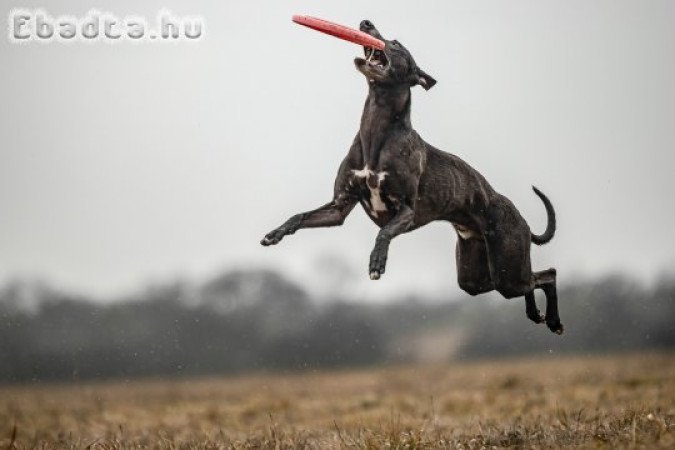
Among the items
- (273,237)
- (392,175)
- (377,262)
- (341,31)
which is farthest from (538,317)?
(341,31)

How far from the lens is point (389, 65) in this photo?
24.5 ft

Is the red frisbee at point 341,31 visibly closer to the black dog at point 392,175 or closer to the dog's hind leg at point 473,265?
the black dog at point 392,175

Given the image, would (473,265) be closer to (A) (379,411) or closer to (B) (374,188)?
(B) (374,188)

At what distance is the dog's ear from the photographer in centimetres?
767

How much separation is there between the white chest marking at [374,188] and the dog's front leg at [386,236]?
175mm

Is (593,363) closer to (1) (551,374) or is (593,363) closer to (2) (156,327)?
(1) (551,374)

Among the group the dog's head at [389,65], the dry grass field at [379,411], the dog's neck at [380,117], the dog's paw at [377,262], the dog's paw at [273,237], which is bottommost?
the dry grass field at [379,411]

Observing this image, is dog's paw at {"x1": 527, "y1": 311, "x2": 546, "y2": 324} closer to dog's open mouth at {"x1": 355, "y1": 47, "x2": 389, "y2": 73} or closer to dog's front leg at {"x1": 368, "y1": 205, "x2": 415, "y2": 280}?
dog's front leg at {"x1": 368, "y1": 205, "x2": 415, "y2": 280}

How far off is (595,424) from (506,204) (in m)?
2.13

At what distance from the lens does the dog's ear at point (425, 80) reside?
25.2 ft

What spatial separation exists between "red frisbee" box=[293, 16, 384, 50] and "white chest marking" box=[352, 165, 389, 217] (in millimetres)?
949

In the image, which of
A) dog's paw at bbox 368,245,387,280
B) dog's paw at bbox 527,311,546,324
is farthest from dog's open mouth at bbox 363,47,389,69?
dog's paw at bbox 527,311,546,324

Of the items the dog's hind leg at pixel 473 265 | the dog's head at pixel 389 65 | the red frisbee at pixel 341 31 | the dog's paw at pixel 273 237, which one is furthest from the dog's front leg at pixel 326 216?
the dog's hind leg at pixel 473 265

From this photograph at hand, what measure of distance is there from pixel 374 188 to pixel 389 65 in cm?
95
